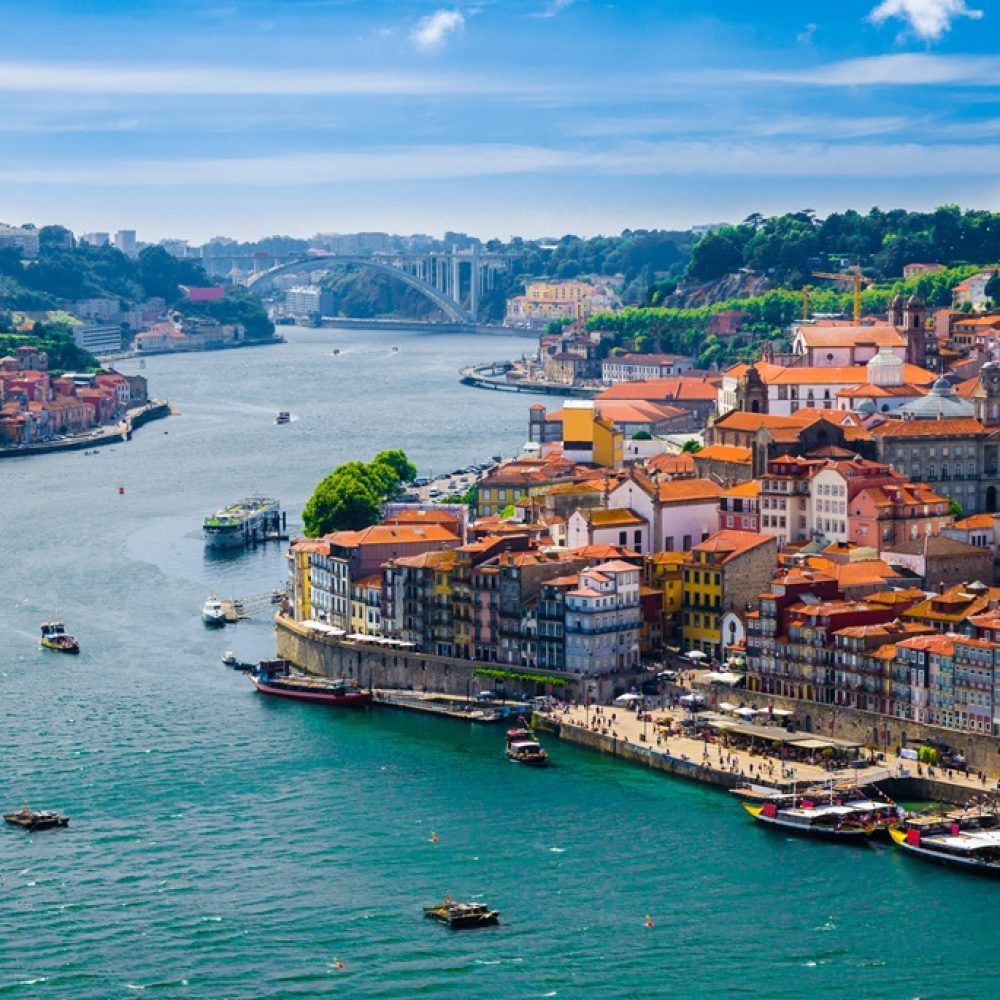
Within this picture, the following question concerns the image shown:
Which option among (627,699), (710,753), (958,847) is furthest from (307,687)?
(958,847)

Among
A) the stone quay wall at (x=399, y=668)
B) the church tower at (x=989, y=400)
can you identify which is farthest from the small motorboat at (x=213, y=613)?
the church tower at (x=989, y=400)

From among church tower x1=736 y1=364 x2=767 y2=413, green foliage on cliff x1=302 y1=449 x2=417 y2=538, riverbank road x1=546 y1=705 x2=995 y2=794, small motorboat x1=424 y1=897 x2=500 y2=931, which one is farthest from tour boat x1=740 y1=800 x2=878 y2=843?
church tower x1=736 y1=364 x2=767 y2=413

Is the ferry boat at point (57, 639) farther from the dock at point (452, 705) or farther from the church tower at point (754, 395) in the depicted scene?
the church tower at point (754, 395)

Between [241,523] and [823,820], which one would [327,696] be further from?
[241,523]

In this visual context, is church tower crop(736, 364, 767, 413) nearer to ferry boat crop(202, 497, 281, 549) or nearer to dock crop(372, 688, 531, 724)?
ferry boat crop(202, 497, 281, 549)

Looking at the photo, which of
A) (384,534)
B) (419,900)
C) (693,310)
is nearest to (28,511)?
(384,534)

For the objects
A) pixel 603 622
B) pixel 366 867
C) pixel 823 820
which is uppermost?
pixel 603 622
